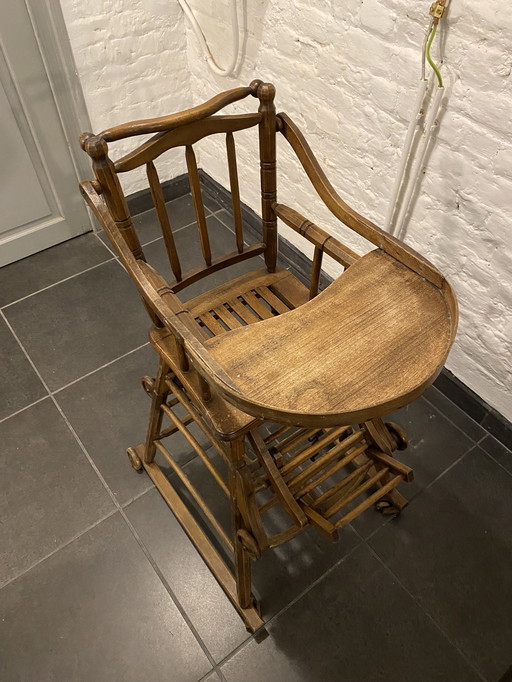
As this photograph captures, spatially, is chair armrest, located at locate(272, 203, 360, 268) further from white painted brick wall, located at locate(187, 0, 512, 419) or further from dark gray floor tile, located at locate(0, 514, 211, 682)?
dark gray floor tile, located at locate(0, 514, 211, 682)

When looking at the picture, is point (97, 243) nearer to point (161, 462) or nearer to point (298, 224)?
point (161, 462)

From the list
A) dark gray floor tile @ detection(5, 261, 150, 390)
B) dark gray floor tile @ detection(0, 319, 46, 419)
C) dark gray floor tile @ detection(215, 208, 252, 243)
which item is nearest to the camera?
dark gray floor tile @ detection(0, 319, 46, 419)

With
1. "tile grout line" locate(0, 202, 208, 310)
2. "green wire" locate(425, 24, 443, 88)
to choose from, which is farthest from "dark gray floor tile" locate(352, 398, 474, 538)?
"tile grout line" locate(0, 202, 208, 310)

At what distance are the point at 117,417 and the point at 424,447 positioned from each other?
990mm

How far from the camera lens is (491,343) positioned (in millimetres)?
1423

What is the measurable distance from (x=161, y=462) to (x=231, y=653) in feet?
1.81

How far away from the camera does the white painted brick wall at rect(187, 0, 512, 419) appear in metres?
1.12

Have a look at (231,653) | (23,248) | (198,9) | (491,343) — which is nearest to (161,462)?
(231,653)

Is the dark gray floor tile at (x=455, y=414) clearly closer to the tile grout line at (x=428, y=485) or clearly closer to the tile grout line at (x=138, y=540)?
the tile grout line at (x=428, y=485)

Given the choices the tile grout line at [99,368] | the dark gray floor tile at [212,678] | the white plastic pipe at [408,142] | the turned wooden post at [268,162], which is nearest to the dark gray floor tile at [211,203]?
the tile grout line at [99,368]

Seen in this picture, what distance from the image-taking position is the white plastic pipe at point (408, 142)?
1.20 m

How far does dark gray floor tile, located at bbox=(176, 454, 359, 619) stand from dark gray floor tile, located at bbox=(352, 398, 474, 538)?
105 mm

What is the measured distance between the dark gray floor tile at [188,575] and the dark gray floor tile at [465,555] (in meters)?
0.44

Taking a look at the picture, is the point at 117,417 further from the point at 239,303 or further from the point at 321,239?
the point at 321,239
